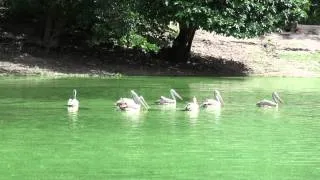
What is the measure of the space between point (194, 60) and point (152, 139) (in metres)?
22.7

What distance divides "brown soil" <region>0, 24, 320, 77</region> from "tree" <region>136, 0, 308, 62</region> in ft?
7.69

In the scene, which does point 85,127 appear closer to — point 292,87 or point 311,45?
point 292,87

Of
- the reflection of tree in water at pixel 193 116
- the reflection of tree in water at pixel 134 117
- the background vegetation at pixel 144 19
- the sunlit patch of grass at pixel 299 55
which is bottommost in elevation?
the reflection of tree in water at pixel 134 117

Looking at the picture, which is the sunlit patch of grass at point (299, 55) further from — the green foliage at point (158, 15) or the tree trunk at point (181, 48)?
the tree trunk at point (181, 48)

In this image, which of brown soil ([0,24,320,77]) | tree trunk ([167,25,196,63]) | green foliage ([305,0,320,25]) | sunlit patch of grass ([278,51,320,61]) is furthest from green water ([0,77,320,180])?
green foliage ([305,0,320,25])

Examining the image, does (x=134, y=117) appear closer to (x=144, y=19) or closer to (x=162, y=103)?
(x=162, y=103)

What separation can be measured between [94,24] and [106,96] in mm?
11290

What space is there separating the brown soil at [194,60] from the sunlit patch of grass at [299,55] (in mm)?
376

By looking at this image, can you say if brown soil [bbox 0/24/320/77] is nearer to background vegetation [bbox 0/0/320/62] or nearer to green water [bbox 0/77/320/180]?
background vegetation [bbox 0/0/320/62]

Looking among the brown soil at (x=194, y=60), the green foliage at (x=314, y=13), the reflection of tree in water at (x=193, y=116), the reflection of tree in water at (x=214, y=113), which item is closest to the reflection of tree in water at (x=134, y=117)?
the reflection of tree in water at (x=193, y=116)

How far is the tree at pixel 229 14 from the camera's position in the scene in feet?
100

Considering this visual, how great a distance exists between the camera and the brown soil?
3088 centimetres

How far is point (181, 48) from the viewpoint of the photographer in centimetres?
3528

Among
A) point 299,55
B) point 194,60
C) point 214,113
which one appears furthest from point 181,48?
point 214,113
